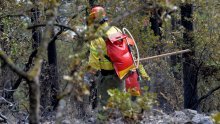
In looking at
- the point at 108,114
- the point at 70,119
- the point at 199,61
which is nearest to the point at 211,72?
the point at 199,61

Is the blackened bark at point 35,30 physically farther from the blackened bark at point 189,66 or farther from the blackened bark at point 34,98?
the blackened bark at point 34,98

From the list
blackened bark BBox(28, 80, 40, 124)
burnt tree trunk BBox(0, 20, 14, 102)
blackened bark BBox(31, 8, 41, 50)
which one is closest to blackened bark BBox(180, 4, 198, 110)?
blackened bark BBox(31, 8, 41, 50)

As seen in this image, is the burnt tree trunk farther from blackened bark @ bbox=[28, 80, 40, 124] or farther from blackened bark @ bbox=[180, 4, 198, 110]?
blackened bark @ bbox=[28, 80, 40, 124]

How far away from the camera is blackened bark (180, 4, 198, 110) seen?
13.0 meters

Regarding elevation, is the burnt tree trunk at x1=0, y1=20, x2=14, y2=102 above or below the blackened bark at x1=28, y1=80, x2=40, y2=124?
below

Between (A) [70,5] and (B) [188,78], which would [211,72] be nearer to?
(B) [188,78]

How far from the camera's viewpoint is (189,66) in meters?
13.5

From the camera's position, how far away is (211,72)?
515 inches

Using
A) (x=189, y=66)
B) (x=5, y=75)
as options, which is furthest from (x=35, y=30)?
(x=189, y=66)

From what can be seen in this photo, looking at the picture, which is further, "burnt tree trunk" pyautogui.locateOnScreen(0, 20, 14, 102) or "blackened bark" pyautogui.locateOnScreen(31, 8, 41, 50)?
"blackened bark" pyautogui.locateOnScreen(31, 8, 41, 50)

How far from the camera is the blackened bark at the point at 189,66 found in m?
13.0

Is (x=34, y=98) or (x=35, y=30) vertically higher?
(x=35, y=30)

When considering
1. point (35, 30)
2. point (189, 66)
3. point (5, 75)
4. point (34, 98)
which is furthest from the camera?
point (189, 66)

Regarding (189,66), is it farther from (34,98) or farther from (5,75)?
(34,98)
